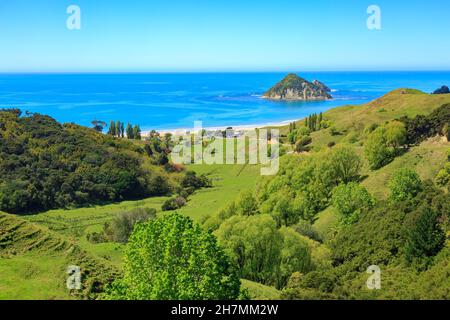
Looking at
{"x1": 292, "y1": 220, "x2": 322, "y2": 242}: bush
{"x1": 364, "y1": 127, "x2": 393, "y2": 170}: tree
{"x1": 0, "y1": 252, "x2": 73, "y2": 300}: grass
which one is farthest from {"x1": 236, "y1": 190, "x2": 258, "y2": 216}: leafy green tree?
{"x1": 0, "y1": 252, "x2": 73, "y2": 300}: grass

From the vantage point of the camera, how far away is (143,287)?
1989cm

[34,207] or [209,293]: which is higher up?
[209,293]

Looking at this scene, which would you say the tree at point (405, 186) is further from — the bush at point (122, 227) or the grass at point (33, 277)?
the grass at point (33, 277)

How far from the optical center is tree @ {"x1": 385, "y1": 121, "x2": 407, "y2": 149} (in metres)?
62.2

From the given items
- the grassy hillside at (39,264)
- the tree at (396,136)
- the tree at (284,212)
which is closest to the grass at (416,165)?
the tree at (396,136)

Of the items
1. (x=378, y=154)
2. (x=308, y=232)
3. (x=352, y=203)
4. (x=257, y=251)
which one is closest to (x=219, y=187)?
(x=378, y=154)

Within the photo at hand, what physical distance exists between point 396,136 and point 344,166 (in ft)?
28.9

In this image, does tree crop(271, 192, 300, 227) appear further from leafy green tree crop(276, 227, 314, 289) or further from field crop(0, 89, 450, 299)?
leafy green tree crop(276, 227, 314, 289)

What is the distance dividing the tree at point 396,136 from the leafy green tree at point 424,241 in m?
32.4

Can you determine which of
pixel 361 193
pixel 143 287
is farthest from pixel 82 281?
pixel 361 193

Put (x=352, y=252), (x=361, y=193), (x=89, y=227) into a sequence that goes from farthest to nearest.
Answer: (x=89, y=227)
(x=361, y=193)
(x=352, y=252)

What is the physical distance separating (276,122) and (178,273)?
578 ft

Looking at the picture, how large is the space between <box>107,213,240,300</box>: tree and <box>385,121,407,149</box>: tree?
151 feet
